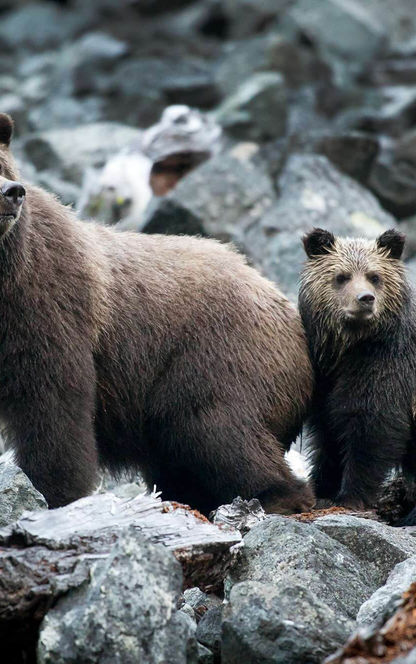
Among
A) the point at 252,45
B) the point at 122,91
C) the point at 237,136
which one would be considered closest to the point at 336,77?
the point at 252,45

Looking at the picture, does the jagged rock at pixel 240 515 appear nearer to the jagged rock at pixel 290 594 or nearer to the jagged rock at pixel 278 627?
the jagged rock at pixel 290 594

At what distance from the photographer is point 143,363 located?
7.31m

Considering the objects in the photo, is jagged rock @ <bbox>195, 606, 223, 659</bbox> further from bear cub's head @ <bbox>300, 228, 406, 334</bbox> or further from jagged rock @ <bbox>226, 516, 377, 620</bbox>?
bear cub's head @ <bbox>300, 228, 406, 334</bbox>

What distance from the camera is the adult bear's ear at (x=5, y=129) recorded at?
6.83m

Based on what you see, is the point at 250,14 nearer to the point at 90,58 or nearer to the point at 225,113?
the point at 90,58

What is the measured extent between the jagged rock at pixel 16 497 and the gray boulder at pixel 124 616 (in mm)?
1452

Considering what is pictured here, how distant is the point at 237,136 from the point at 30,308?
10.7 metres

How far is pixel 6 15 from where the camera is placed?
26.7 m

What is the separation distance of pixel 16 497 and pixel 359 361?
2563mm

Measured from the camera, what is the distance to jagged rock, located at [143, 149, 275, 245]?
11.4m

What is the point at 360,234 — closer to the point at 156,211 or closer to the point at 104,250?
the point at 156,211

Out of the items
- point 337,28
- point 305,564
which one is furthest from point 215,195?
point 337,28

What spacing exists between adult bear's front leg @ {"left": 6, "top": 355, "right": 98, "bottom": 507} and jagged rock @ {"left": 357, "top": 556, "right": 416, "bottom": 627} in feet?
7.01

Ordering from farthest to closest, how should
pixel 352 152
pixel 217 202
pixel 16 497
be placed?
pixel 352 152
pixel 217 202
pixel 16 497
